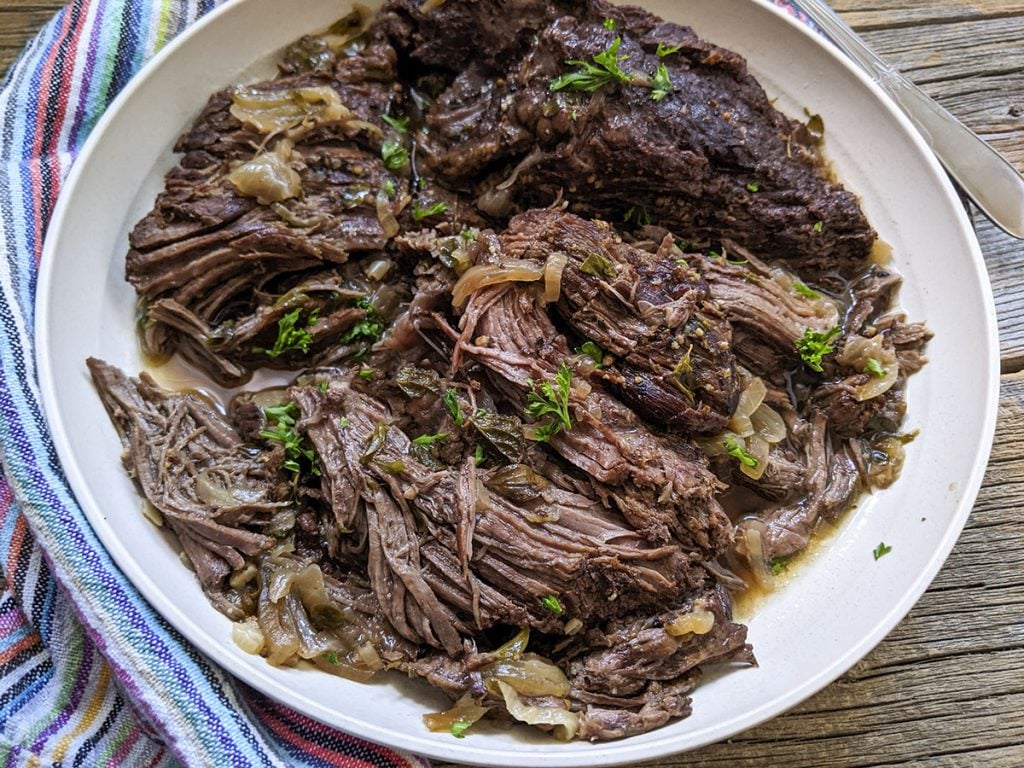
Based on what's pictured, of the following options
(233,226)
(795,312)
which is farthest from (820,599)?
(233,226)

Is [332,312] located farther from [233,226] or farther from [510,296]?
[510,296]

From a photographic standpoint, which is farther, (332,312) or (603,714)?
(332,312)

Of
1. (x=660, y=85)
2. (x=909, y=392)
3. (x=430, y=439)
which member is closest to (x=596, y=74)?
(x=660, y=85)

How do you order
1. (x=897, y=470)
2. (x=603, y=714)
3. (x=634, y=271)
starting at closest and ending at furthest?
1. (x=603, y=714)
2. (x=634, y=271)
3. (x=897, y=470)

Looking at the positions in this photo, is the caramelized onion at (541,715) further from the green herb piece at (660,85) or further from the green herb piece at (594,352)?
the green herb piece at (660,85)

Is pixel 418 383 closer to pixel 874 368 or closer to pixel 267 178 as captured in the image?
pixel 267 178
